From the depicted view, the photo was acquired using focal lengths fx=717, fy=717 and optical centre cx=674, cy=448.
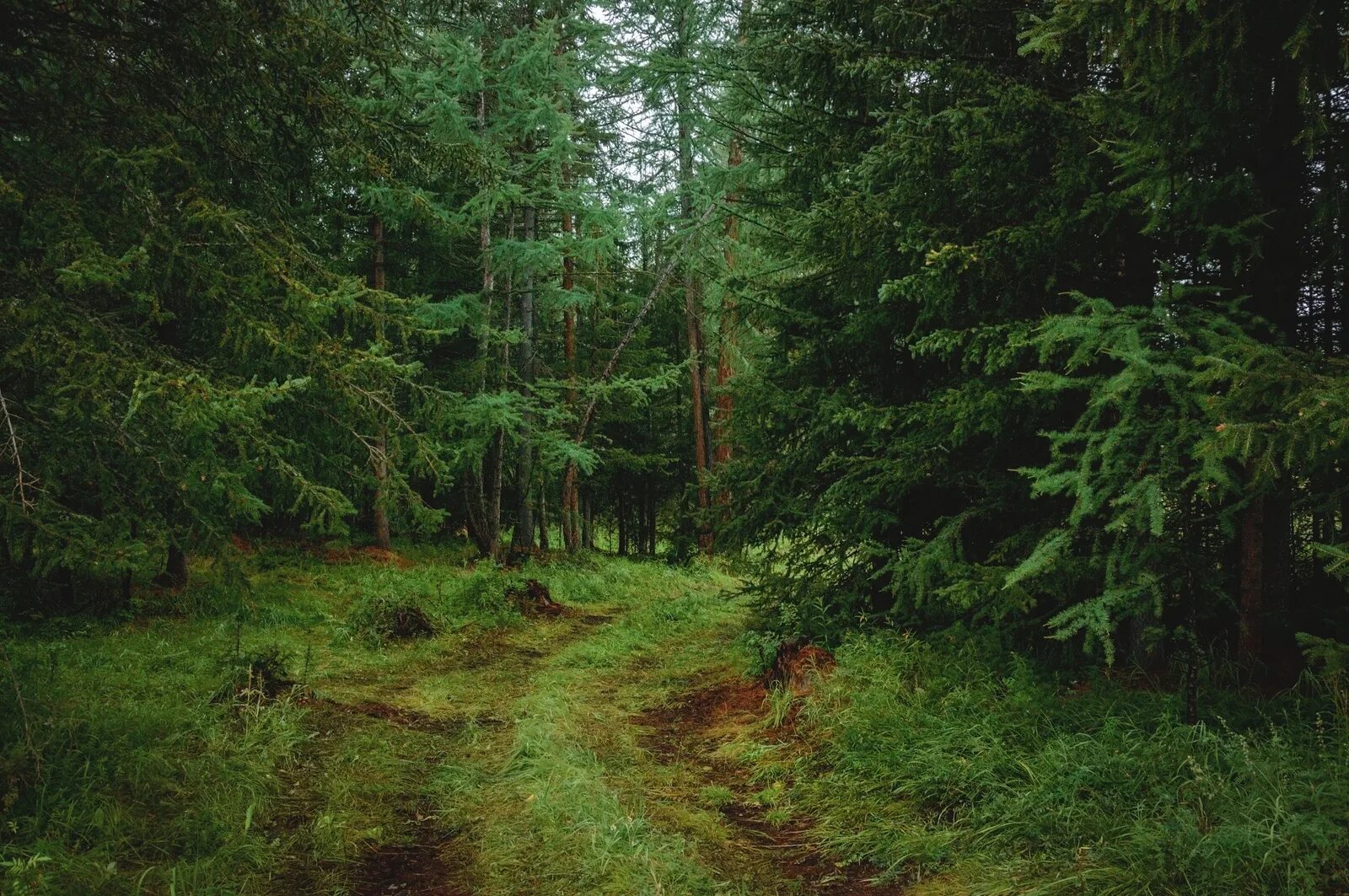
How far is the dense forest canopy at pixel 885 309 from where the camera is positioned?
4.16 meters

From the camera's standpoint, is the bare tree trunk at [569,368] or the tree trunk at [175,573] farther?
the bare tree trunk at [569,368]

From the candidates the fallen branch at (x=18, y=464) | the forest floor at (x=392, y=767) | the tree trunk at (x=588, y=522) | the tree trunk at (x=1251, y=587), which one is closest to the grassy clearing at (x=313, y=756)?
the forest floor at (x=392, y=767)

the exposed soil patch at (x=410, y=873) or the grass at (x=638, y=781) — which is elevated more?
the grass at (x=638, y=781)

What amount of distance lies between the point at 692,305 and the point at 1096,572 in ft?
57.0

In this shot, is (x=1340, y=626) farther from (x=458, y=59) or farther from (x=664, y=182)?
(x=664, y=182)

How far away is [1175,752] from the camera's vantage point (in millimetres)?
4074

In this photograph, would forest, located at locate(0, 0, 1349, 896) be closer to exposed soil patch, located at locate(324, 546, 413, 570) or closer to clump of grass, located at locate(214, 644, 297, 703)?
clump of grass, located at locate(214, 644, 297, 703)

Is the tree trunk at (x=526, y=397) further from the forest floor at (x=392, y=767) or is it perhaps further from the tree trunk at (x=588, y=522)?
the tree trunk at (x=588, y=522)

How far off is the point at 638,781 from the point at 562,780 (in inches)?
24.9

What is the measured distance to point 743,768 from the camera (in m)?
6.11

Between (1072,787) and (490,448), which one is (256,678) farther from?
(490,448)

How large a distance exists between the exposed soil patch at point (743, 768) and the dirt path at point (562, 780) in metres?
0.02

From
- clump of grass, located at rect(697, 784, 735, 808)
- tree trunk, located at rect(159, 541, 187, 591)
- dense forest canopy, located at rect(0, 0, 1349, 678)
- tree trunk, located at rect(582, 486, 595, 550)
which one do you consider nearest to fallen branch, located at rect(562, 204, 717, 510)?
dense forest canopy, located at rect(0, 0, 1349, 678)

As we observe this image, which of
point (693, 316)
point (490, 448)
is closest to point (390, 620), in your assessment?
point (490, 448)
